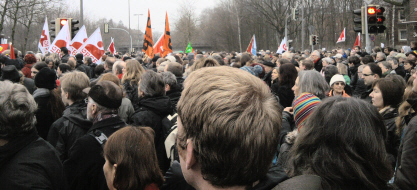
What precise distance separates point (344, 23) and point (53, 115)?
52.9 m

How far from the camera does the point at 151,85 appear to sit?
4.50m

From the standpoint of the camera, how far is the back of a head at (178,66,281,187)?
127 centimetres

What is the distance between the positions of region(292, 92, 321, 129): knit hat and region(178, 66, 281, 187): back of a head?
228cm

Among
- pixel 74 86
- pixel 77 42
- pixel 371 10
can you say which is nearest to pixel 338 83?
pixel 74 86

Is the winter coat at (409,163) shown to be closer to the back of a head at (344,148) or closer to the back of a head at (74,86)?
the back of a head at (344,148)

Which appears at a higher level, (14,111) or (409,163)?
(14,111)

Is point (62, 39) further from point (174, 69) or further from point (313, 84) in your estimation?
point (313, 84)

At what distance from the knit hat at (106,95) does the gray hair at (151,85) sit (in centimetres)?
103

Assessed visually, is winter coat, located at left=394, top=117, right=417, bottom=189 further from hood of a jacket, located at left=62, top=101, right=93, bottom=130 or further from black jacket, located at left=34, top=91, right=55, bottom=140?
black jacket, located at left=34, top=91, right=55, bottom=140

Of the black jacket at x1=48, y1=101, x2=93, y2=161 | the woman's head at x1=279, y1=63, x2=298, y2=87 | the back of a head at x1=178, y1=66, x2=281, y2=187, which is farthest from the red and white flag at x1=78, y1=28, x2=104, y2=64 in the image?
the back of a head at x1=178, y1=66, x2=281, y2=187

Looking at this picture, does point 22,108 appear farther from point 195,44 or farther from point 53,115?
point 195,44

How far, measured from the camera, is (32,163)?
2463 millimetres

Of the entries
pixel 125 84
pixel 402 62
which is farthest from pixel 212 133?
pixel 402 62

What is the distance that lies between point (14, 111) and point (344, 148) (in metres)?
2.22
